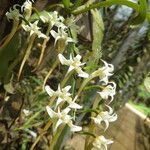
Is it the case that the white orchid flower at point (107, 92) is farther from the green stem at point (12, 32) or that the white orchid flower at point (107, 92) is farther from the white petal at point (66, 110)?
the green stem at point (12, 32)

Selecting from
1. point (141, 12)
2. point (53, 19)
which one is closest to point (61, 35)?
point (53, 19)

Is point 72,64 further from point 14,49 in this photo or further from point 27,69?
point 27,69

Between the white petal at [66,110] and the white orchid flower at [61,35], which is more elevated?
the white orchid flower at [61,35]

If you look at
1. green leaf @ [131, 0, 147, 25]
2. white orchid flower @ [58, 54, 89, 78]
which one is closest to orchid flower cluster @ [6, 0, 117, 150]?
white orchid flower @ [58, 54, 89, 78]

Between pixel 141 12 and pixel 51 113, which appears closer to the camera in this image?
pixel 51 113

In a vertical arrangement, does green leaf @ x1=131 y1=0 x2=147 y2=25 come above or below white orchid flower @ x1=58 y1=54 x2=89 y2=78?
below

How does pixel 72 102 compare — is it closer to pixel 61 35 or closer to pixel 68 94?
pixel 68 94

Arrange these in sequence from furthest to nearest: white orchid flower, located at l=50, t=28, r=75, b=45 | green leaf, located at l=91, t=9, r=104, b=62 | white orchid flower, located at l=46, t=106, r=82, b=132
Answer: green leaf, located at l=91, t=9, r=104, b=62 < white orchid flower, located at l=50, t=28, r=75, b=45 < white orchid flower, located at l=46, t=106, r=82, b=132

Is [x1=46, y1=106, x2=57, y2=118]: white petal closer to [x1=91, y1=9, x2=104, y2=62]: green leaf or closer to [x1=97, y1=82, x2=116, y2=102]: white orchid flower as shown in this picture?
[x1=97, y1=82, x2=116, y2=102]: white orchid flower

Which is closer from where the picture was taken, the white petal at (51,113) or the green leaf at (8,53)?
the white petal at (51,113)

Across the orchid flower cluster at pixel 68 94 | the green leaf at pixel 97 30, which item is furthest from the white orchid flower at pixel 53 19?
the green leaf at pixel 97 30

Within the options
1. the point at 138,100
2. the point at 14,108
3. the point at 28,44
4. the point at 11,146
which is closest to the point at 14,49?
the point at 28,44
